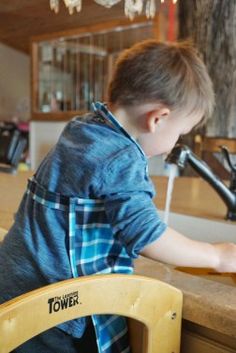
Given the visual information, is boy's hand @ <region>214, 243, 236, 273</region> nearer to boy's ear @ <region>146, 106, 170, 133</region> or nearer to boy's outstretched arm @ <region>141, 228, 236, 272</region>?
boy's outstretched arm @ <region>141, 228, 236, 272</region>

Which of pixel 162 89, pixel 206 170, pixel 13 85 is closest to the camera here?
pixel 162 89

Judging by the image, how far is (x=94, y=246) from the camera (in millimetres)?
632

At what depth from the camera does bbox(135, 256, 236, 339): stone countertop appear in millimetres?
558

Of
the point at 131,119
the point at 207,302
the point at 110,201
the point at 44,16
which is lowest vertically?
the point at 207,302

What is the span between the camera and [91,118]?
2.20ft

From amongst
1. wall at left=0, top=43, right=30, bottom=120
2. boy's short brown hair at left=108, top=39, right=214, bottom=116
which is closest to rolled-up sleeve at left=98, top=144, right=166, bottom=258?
boy's short brown hair at left=108, top=39, right=214, bottom=116

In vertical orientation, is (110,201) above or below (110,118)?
below

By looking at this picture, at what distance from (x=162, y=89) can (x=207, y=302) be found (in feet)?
1.01

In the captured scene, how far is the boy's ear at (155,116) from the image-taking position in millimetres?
650

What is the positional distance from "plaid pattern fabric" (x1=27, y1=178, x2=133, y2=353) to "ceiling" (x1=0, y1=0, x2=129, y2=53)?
2.17 meters

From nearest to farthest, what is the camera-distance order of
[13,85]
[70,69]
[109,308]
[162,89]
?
[109,308], [162,89], [70,69], [13,85]

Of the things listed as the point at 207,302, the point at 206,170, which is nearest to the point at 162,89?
the point at 207,302

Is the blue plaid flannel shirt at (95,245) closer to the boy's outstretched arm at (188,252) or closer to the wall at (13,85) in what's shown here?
the boy's outstretched arm at (188,252)

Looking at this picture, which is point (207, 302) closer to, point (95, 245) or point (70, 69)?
point (95, 245)
